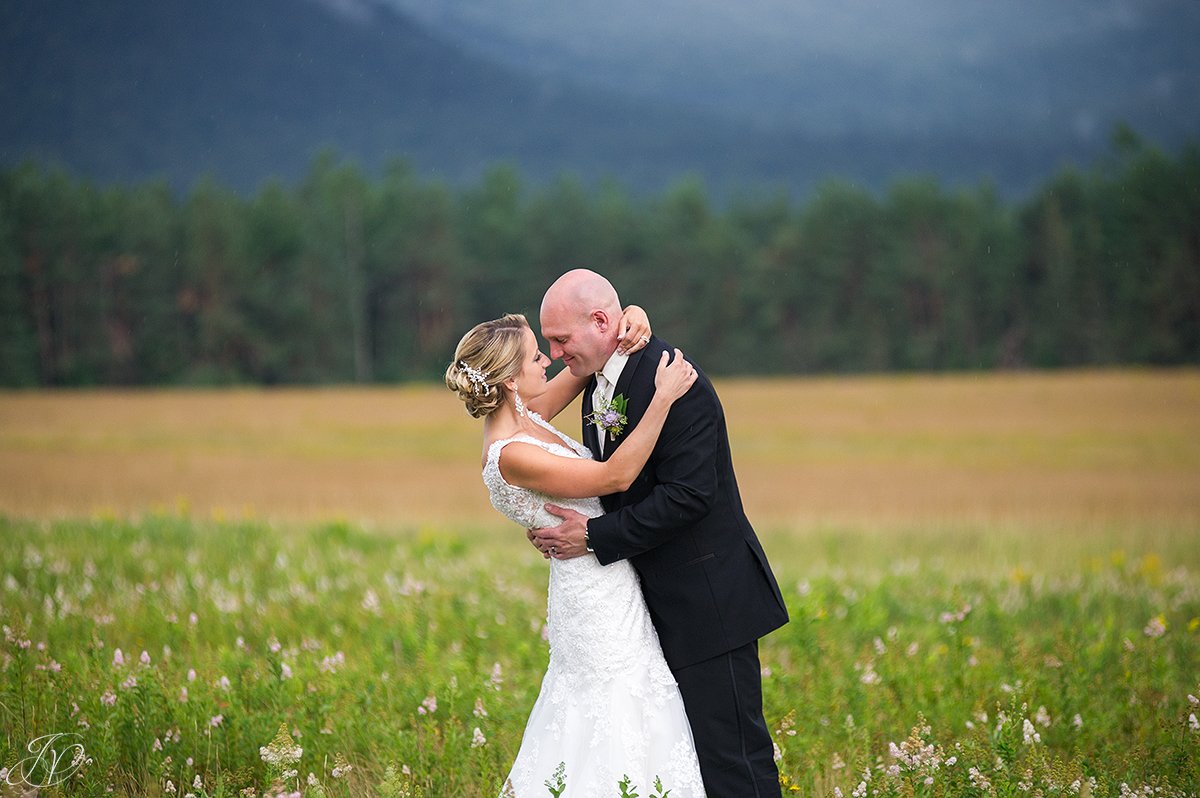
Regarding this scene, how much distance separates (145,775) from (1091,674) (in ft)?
17.3

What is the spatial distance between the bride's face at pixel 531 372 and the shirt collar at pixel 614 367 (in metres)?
0.25

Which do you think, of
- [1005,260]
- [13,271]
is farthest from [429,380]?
[1005,260]

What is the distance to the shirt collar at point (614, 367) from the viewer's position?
5.08 metres

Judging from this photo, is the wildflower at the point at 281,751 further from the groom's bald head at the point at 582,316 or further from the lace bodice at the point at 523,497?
the groom's bald head at the point at 582,316

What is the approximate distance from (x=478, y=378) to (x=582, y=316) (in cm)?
50

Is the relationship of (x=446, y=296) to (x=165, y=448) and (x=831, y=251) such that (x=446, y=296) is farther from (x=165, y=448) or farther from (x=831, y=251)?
(x=165, y=448)

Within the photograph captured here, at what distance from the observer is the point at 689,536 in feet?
16.4

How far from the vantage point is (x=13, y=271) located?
70.7m

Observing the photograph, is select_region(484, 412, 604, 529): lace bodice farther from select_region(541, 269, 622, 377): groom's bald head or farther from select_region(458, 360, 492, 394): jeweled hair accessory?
select_region(541, 269, 622, 377): groom's bald head

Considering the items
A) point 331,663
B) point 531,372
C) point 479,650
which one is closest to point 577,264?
point 479,650

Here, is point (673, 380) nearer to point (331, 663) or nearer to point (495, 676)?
point (495, 676)

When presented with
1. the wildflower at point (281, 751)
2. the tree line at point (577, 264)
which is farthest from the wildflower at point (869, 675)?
the tree line at point (577, 264)

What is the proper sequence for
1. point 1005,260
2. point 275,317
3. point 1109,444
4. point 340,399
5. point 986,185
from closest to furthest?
1. point 1109,444
2. point 340,399
3. point 275,317
4. point 1005,260
5. point 986,185

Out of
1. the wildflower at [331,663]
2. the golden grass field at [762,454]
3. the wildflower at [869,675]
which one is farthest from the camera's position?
the golden grass field at [762,454]
